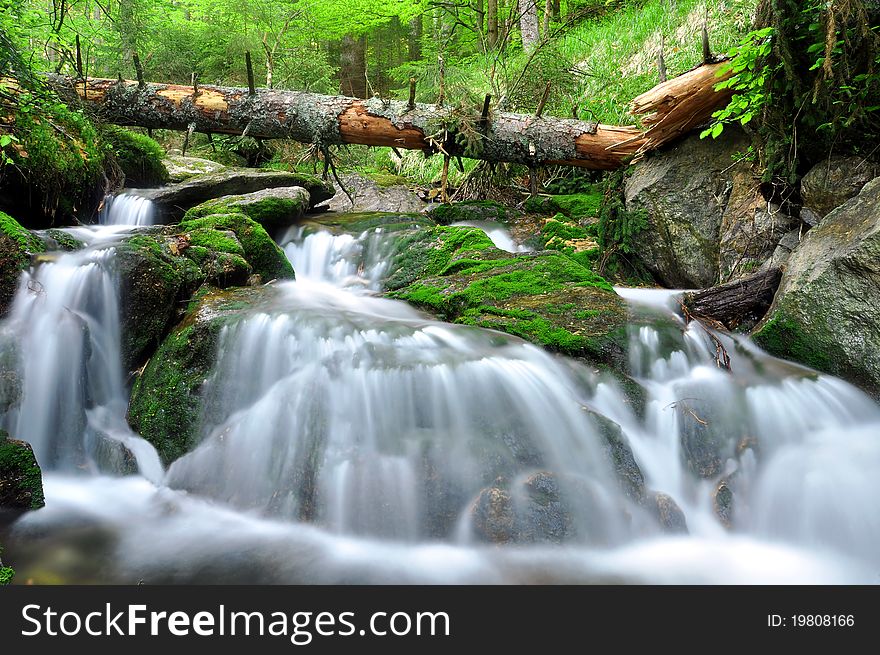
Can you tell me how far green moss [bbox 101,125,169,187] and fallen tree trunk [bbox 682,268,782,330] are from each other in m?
7.51

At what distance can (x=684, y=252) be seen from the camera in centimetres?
613

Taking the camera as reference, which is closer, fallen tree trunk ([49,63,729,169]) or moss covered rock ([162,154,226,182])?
fallen tree trunk ([49,63,729,169])

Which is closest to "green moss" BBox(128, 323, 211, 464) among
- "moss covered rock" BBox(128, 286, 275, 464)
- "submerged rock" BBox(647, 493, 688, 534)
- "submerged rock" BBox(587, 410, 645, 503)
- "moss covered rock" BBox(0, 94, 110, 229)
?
"moss covered rock" BBox(128, 286, 275, 464)

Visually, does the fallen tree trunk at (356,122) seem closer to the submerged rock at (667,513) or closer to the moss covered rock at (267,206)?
the moss covered rock at (267,206)

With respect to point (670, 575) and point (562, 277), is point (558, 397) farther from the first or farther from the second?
point (562, 277)

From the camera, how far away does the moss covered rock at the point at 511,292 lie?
450 cm

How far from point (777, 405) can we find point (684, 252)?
2.50 m

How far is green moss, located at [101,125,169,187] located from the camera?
8211 millimetres

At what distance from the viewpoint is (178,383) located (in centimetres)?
418

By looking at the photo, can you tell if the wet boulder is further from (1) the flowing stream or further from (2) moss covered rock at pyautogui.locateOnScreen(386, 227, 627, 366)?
(1) the flowing stream

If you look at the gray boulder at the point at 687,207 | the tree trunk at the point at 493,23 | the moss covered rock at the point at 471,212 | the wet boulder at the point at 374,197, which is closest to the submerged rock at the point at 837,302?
the gray boulder at the point at 687,207

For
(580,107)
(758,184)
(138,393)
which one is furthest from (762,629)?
(580,107)

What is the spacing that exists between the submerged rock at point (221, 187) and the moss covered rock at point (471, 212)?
6.47 feet

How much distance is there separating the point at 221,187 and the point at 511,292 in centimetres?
504
